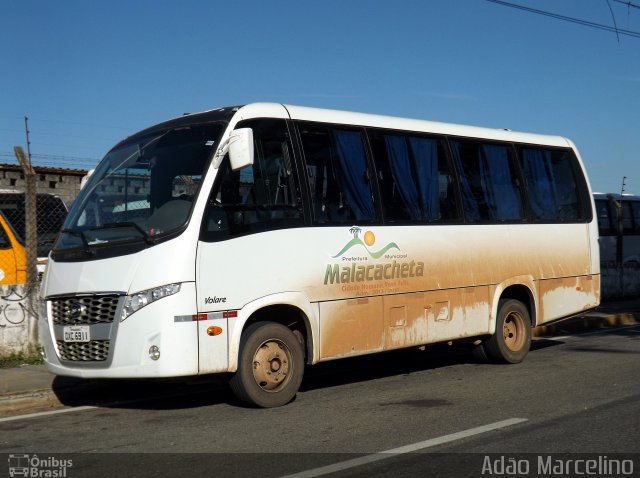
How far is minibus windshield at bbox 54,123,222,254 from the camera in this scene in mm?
8109

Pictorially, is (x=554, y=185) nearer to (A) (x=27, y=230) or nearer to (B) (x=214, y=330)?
(B) (x=214, y=330)

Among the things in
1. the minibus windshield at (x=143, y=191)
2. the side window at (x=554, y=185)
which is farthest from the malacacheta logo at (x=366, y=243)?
the side window at (x=554, y=185)

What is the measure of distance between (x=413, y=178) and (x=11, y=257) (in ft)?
20.7

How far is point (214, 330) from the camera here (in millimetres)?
8023

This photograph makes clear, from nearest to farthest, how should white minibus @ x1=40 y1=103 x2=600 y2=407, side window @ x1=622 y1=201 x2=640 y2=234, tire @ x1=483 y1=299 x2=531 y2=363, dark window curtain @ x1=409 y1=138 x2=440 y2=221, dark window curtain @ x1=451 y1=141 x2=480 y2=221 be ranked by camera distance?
white minibus @ x1=40 y1=103 x2=600 y2=407, dark window curtain @ x1=409 y1=138 x2=440 y2=221, dark window curtain @ x1=451 y1=141 x2=480 y2=221, tire @ x1=483 y1=299 x2=531 y2=363, side window @ x1=622 y1=201 x2=640 y2=234

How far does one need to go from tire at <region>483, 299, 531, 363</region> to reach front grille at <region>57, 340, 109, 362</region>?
18.0 feet

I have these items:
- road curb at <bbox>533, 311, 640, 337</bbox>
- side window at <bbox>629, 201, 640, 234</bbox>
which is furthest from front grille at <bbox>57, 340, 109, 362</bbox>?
side window at <bbox>629, 201, 640, 234</bbox>

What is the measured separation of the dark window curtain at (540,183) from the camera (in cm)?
1222

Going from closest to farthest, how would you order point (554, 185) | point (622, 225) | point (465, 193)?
1. point (465, 193)
2. point (554, 185)
3. point (622, 225)

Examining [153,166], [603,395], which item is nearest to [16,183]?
[153,166]

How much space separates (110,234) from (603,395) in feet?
17.0

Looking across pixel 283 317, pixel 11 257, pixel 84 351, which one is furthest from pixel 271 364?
pixel 11 257

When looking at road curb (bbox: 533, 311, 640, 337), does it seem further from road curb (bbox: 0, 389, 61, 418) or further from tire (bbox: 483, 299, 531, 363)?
road curb (bbox: 0, 389, 61, 418)

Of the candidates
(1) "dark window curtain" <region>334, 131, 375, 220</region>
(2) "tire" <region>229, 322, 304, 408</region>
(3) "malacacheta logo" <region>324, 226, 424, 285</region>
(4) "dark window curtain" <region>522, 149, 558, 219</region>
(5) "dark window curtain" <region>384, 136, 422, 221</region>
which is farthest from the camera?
(4) "dark window curtain" <region>522, 149, 558, 219</region>
